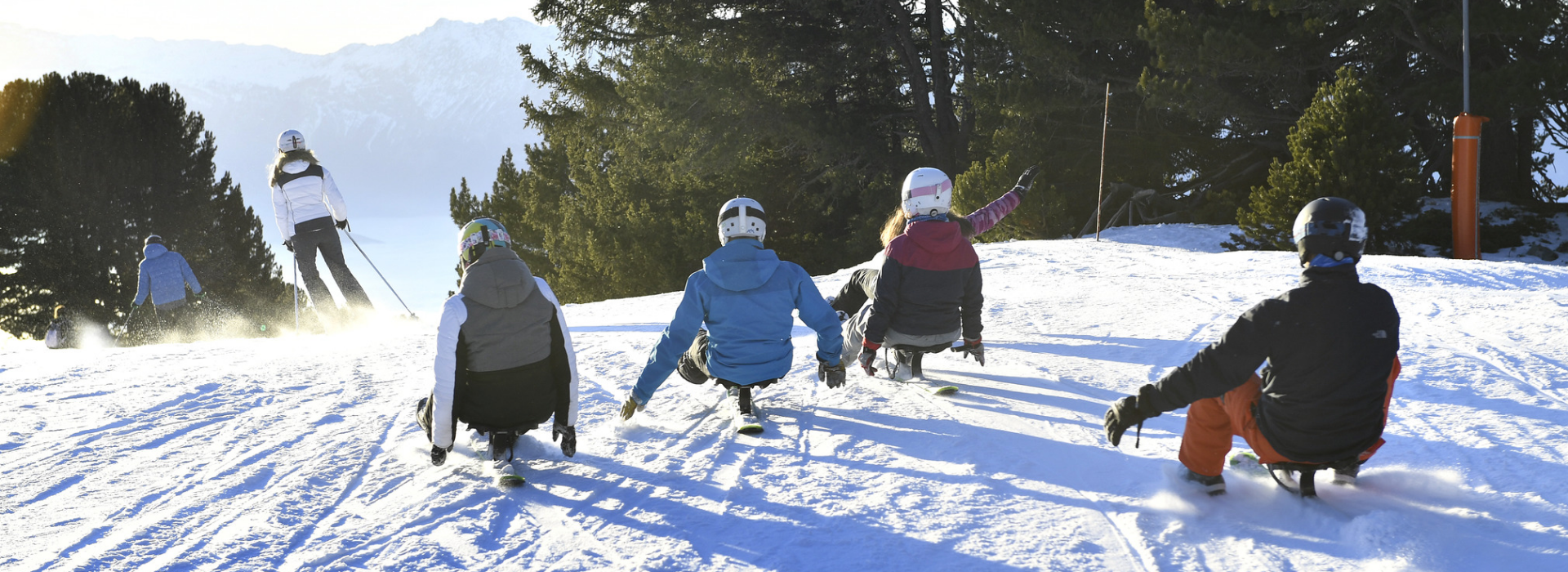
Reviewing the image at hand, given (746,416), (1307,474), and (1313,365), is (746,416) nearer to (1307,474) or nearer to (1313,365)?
(1307,474)

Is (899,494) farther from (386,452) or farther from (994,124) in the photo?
(994,124)

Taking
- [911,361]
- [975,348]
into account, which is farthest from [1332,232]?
[911,361]

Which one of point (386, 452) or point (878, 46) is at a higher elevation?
point (878, 46)

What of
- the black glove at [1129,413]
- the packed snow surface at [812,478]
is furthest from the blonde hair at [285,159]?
the black glove at [1129,413]

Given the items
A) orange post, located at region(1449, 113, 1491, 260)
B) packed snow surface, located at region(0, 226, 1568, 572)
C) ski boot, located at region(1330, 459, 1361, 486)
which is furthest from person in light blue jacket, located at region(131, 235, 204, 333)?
orange post, located at region(1449, 113, 1491, 260)

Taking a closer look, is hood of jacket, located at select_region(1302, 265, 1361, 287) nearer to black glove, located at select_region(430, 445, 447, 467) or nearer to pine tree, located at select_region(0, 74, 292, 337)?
black glove, located at select_region(430, 445, 447, 467)

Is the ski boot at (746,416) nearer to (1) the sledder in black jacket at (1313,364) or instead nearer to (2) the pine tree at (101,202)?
(1) the sledder in black jacket at (1313,364)

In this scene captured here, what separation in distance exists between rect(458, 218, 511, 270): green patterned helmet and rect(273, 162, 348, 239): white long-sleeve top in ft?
19.3

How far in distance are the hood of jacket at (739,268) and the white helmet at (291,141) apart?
6.06 meters

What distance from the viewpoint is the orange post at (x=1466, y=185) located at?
11320 mm

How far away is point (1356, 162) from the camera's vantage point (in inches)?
475

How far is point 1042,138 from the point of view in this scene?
19.7 metres

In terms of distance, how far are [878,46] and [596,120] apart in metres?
7.94

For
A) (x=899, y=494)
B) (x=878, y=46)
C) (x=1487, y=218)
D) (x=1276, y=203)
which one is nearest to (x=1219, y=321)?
(x=899, y=494)
